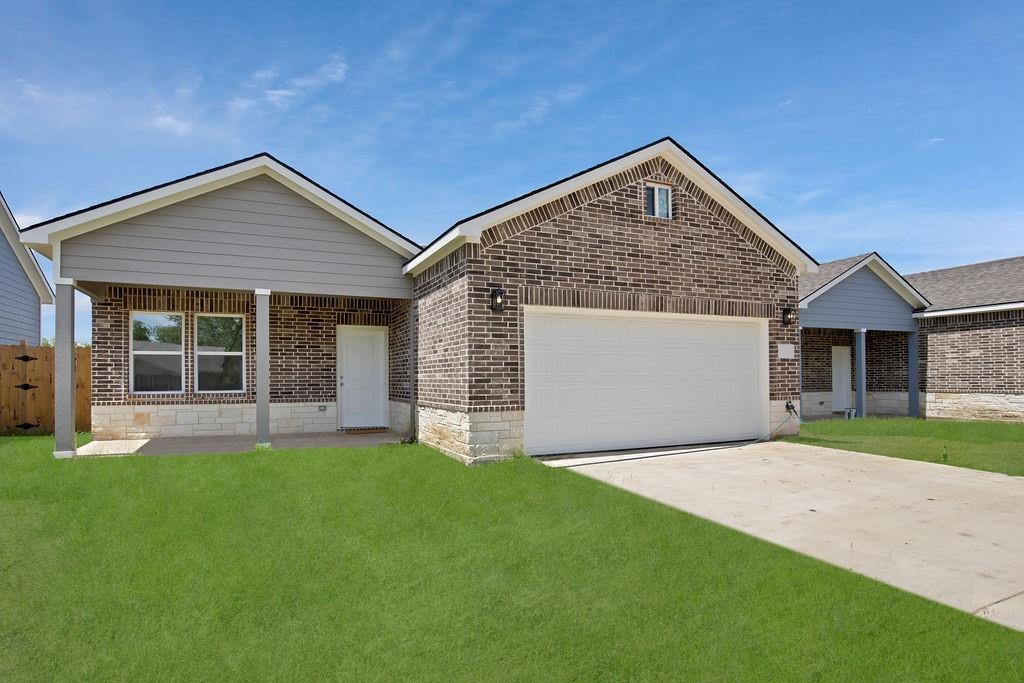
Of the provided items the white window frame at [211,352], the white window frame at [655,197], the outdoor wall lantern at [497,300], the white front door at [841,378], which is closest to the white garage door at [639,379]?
the outdoor wall lantern at [497,300]

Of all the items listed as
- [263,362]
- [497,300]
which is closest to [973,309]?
[497,300]

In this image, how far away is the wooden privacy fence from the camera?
580 inches

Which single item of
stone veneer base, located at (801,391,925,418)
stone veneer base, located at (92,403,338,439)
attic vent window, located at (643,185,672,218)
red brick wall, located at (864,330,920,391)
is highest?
attic vent window, located at (643,185,672,218)

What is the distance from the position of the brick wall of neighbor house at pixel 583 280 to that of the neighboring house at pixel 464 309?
39mm

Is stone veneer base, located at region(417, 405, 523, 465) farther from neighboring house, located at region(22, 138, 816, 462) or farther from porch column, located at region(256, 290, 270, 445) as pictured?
porch column, located at region(256, 290, 270, 445)

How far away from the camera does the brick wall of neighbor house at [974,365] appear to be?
18.2m

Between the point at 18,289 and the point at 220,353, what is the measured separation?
37.2ft

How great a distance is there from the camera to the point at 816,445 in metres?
12.1

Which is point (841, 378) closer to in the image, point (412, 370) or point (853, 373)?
point (853, 373)

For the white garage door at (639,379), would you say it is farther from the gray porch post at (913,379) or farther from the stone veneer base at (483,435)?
the gray porch post at (913,379)

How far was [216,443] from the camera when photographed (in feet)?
39.7

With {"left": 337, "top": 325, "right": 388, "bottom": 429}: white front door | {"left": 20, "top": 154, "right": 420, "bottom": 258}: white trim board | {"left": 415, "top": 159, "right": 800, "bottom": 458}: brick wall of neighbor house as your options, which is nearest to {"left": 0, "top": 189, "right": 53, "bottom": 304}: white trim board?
{"left": 20, "top": 154, "right": 420, "bottom": 258}: white trim board

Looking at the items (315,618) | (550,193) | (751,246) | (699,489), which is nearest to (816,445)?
(751,246)

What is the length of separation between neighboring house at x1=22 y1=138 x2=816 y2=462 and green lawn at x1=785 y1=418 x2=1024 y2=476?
6.04 feet
